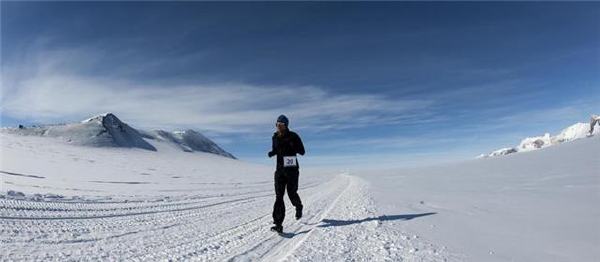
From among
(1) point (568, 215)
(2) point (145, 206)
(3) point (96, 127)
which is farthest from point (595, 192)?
(3) point (96, 127)

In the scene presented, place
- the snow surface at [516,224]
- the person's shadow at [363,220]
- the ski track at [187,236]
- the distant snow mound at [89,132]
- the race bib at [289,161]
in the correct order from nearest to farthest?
the ski track at [187,236] → the snow surface at [516,224] → the person's shadow at [363,220] → the race bib at [289,161] → the distant snow mound at [89,132]

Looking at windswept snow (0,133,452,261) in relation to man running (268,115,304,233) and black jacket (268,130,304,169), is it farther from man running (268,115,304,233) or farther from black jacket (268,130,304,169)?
black jacket (268,130,304,169)

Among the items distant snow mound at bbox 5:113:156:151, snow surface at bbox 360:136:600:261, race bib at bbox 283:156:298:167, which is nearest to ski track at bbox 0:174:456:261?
snow surface at bbox 360:136:600:261

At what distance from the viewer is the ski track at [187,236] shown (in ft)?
18.7

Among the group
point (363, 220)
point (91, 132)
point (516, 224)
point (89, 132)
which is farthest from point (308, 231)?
point (89, 132)

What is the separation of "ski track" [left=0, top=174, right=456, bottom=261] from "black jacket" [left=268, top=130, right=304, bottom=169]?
1.38 metres

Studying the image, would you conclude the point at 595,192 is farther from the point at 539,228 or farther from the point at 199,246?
the point at 199,246

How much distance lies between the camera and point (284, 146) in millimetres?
9094

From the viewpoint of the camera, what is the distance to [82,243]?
20.3 feet

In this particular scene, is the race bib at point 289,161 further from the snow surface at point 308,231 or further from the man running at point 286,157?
the snow surface at point 308,231

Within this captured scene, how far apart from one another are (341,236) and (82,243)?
3845 mm

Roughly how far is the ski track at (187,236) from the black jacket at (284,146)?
4.54ft

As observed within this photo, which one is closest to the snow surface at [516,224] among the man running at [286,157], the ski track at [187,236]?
the ski track at [187,236]

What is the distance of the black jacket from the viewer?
358 inches
